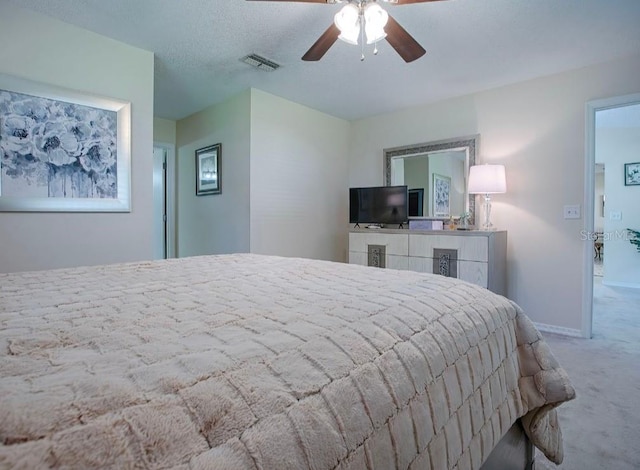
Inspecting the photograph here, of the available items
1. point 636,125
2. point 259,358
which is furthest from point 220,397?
point 636,125

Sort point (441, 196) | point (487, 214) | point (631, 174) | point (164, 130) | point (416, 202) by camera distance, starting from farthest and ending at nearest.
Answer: point (631, 174)
point (164, 130)
point (416, 202)
point (441, 196)
point (487, 214)

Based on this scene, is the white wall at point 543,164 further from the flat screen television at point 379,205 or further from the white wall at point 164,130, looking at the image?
the white wall at point 164,130

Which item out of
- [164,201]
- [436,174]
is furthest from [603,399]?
[164,201]

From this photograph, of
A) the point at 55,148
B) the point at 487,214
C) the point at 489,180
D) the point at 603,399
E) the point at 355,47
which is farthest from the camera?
the point at 487,214

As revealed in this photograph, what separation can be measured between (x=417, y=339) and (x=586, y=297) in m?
3.08

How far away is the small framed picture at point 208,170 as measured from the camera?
398cm

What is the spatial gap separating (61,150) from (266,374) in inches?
104

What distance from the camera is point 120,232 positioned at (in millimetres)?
2656

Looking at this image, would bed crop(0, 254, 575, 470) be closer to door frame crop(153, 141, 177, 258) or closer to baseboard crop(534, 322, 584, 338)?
baseboard crop(534, 322, 584, 338)

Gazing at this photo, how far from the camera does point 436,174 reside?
3.92 meters

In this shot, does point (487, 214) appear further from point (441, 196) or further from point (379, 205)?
point (379, 205)

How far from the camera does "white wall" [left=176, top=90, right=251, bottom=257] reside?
3666 millimetres

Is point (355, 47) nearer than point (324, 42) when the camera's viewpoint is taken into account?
No

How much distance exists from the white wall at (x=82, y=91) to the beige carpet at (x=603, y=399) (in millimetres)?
2894
